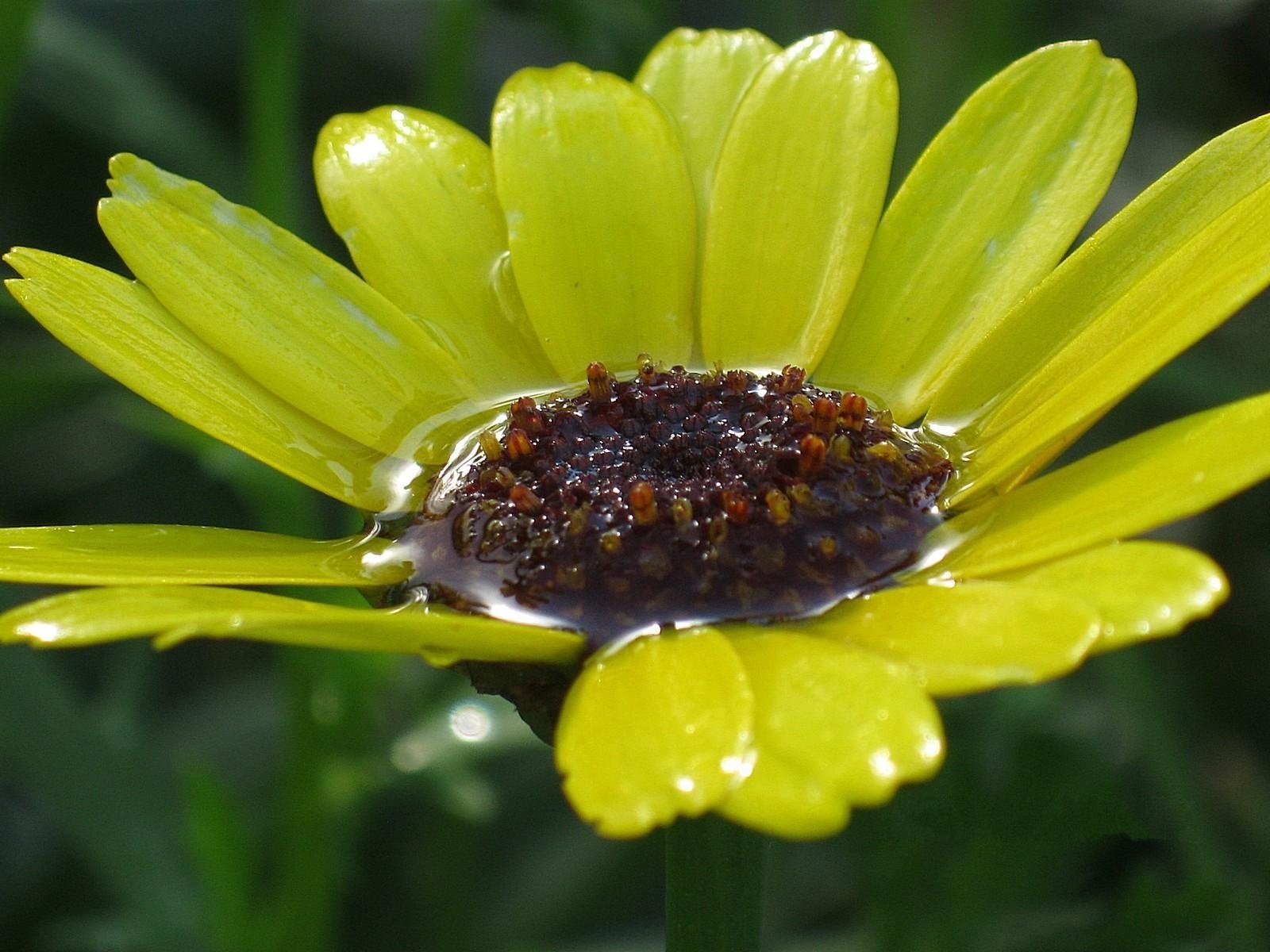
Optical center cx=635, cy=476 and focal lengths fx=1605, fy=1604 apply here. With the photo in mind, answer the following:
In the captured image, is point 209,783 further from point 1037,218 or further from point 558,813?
point 1037,218

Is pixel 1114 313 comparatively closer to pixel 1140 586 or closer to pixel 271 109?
pixel 1140 586

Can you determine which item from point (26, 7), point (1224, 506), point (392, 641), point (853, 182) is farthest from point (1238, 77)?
point (392, 641)

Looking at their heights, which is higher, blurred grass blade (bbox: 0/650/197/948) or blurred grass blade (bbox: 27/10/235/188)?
blurred grass blade (bbox: 27/10/235/188)

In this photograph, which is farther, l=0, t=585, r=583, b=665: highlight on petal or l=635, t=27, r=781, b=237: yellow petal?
l=635, t=27, r=781, b=237: yellow petal

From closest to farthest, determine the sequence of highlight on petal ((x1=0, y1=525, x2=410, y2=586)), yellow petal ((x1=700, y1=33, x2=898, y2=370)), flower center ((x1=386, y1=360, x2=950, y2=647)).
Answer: highlight on petal ((x1=0, y1=525, x2=410, y2=586)) < flower center ((x1=386, y1=360, x2=950, y2=647)) < yellow petal ((x1=700, y1=33, x2=898, y2=370))

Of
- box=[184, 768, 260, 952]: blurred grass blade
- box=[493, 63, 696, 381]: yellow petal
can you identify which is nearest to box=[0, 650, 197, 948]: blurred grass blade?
box=[184, 768, 260, 952]: blurred grass blade

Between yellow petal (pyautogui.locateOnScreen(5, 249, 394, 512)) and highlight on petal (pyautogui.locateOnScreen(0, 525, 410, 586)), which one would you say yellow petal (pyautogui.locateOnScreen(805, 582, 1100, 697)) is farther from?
yellow petal (pyautogui.locateOnScreen(5, 249, 394, 512))

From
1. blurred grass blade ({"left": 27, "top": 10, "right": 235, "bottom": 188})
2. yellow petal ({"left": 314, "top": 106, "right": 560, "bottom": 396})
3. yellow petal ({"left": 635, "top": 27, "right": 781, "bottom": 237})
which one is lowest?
yellow petal ({"left": 314, "top": 106, "right": 560, "bottom": 396})

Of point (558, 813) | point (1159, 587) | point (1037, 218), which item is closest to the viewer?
point (1159, 587)

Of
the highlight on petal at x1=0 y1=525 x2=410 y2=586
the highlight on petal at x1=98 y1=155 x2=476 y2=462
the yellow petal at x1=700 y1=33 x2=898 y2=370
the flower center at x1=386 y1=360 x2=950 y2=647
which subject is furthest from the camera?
the yellow petal at x1=700 y1=33 x2=898 y2=370
